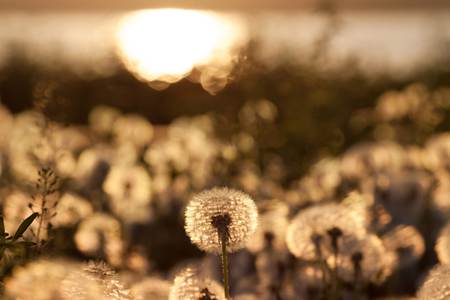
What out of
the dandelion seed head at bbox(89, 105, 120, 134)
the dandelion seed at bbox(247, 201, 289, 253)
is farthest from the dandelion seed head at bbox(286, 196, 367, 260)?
the dandelion seed head at bbox(89, 105, 120, 134)

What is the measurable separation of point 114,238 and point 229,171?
0.87 m

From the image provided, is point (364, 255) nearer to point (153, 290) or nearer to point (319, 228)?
point (319, 228)

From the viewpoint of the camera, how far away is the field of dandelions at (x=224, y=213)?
2.87 m

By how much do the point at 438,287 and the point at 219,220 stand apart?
62 cm

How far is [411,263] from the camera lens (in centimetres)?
505

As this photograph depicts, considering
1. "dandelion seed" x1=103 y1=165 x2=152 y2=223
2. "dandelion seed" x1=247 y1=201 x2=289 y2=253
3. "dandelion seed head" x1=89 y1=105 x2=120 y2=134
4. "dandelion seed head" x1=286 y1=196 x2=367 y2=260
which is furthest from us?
"dandelion seed head" x1=89 y1=105 x2=120 y2=134

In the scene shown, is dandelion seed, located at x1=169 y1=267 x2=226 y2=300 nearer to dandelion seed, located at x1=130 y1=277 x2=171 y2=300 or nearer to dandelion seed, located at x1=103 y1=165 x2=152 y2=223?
dandelion seed, located at x1=130 y1=277 x2=171 y2=300

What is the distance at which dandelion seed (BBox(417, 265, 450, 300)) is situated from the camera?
264 cm

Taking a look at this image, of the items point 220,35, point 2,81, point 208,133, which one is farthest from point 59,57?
point 208,133

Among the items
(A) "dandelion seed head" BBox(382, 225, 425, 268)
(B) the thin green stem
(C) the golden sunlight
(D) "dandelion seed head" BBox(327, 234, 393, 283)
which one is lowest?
(B) the thin green stem

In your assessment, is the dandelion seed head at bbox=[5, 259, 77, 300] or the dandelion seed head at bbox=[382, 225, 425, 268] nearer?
A: the dandelion seed head at bbox=[5, 259, 77, 300]

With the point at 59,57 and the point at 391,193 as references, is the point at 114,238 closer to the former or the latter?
the point at 391,193

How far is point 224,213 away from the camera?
2898 millimetres

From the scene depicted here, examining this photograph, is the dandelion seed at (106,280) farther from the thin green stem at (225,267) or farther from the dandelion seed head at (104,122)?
the dandelion seed head at (104,122)
